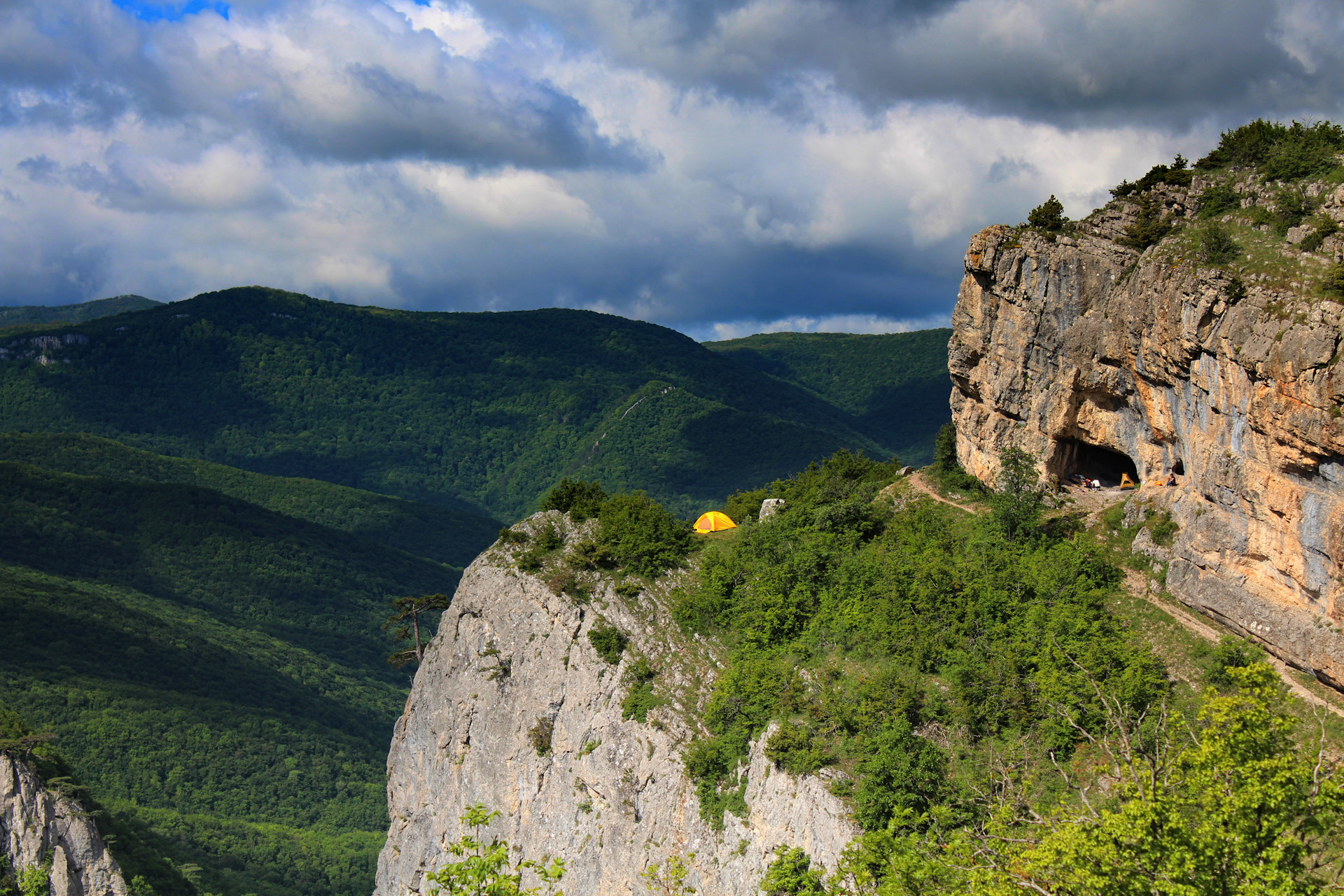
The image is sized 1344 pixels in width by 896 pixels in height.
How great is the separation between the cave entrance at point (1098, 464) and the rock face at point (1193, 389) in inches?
3.6

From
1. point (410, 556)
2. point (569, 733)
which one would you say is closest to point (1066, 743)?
point (569, 733)

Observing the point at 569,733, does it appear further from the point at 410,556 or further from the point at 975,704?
the point at 410,556

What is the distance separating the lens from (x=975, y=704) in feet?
97.3

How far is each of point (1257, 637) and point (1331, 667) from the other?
250 centimetres

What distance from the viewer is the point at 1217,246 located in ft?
103

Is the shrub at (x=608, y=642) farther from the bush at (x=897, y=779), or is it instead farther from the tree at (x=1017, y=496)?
the tree at (x=1017, y=496)

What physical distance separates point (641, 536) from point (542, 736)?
29.9ft

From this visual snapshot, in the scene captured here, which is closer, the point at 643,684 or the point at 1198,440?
the point at 1198,440

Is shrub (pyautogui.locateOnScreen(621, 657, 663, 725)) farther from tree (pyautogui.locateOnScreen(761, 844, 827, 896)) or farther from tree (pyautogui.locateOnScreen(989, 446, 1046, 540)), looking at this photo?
tree (pyautogui.locateOnScreen(989, 446, 1046, 540))

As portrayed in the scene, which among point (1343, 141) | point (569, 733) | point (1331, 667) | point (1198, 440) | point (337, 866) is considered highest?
point (1343, 141)

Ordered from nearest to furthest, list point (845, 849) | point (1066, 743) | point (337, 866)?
point (845, 849) < point (1066, 743) < point (337, 866)

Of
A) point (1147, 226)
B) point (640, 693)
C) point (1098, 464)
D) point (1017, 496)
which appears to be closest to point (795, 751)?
point (640, 693)

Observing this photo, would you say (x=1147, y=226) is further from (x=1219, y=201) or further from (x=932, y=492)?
(x=932, y=492)

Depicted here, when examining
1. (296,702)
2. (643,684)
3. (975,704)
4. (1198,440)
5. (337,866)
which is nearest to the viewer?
(975,704)
